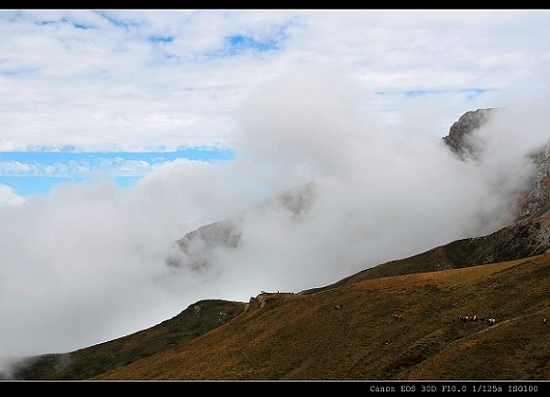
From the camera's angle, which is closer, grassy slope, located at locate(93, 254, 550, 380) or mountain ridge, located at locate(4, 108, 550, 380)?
grassy slope, located at locate(93, 254, 550, 380)

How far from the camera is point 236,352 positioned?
101188mm

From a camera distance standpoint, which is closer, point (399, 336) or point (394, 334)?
point (399, 336)

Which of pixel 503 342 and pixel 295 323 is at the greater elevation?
pixel 295 323

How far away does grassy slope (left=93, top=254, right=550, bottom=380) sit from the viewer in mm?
65062

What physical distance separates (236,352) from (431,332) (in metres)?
39.0

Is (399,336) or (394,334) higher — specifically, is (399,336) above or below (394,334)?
below

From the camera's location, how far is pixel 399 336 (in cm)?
8350

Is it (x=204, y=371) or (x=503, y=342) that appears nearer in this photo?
(x=503, y=342)

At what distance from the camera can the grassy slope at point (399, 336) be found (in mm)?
65062

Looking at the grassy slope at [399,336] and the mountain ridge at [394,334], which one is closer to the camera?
the grassy slope at [399,336]
